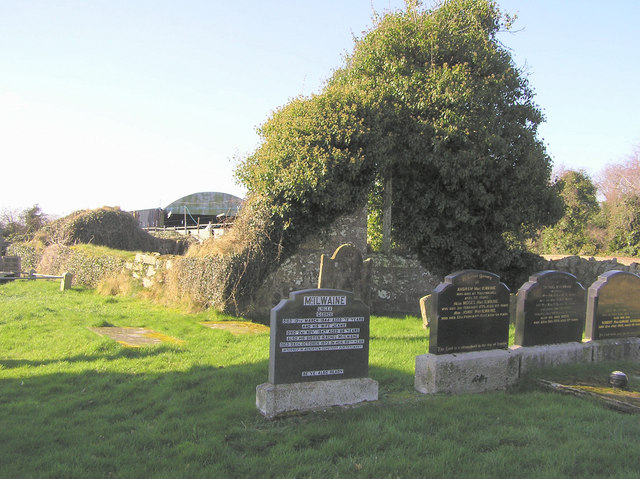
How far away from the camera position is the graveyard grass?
3783mm

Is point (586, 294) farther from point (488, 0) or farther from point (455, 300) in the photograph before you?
point (488, 0)

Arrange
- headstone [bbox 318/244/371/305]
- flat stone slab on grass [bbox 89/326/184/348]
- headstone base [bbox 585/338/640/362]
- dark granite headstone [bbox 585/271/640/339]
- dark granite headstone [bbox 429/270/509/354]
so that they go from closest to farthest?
dark granite headstone [bbox 429/270/509/354], headstone base [bbox 585/338/640/362], dark granite headstone [bbox 585/271/640/339], flat stone slab on grass [bbox 89/326/184/348], headstone [bbox 318/244/371/305]

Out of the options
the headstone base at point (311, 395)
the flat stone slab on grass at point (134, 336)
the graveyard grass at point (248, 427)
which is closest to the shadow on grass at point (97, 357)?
the graveyard grass at point (248, 427)

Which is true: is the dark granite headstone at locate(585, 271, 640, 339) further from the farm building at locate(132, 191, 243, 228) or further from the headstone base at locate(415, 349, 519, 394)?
the farm building at locate(132, 191, 243, 228)

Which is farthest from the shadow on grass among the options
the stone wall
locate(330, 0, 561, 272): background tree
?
the stone wall

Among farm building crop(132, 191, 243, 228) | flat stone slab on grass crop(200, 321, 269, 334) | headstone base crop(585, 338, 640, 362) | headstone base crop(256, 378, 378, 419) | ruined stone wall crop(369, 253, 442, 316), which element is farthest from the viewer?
farm building crop(132, 191, 243, 228)

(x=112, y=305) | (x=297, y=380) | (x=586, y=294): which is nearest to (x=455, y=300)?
(x=297, y=380)

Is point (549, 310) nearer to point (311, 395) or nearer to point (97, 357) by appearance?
point (311, 395)

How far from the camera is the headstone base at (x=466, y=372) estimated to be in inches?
227

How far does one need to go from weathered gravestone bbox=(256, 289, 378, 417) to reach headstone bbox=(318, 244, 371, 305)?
15.1 ft

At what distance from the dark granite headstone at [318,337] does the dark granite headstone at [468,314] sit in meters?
1.04

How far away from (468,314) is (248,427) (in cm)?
311

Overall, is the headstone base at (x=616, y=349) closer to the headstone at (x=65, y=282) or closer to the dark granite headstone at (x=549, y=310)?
the dark granite headstone at (x=549, y=310)

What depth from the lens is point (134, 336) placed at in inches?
338
